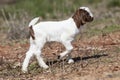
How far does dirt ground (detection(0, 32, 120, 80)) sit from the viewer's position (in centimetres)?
1009

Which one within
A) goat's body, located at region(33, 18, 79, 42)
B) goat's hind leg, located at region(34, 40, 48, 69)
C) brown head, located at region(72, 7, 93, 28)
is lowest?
goat's hind leg, located at region(34, 40, 48, 69)

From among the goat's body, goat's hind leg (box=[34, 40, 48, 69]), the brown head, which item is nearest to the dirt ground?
goat's hind leg (box=[34, 40, 48, 69])

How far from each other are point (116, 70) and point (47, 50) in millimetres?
2966

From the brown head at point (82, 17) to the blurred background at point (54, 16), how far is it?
8.54ft

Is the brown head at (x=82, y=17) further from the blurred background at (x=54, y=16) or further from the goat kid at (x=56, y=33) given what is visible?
the blurred background at (x=54, y=16)

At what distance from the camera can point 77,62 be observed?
36.1 feet

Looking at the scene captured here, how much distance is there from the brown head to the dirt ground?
780mm

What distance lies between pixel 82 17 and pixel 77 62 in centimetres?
90

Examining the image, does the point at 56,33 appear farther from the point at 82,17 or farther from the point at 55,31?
the point at 82,17

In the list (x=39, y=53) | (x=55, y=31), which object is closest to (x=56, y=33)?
(x=55, y=31)

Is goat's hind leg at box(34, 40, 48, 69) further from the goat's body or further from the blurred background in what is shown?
the blurred background

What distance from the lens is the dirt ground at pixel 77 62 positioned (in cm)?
1009

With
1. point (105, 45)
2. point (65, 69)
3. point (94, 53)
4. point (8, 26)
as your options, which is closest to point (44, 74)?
point (65, 69)

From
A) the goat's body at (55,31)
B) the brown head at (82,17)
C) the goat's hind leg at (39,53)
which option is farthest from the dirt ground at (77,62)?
the brown head at (82,17)
